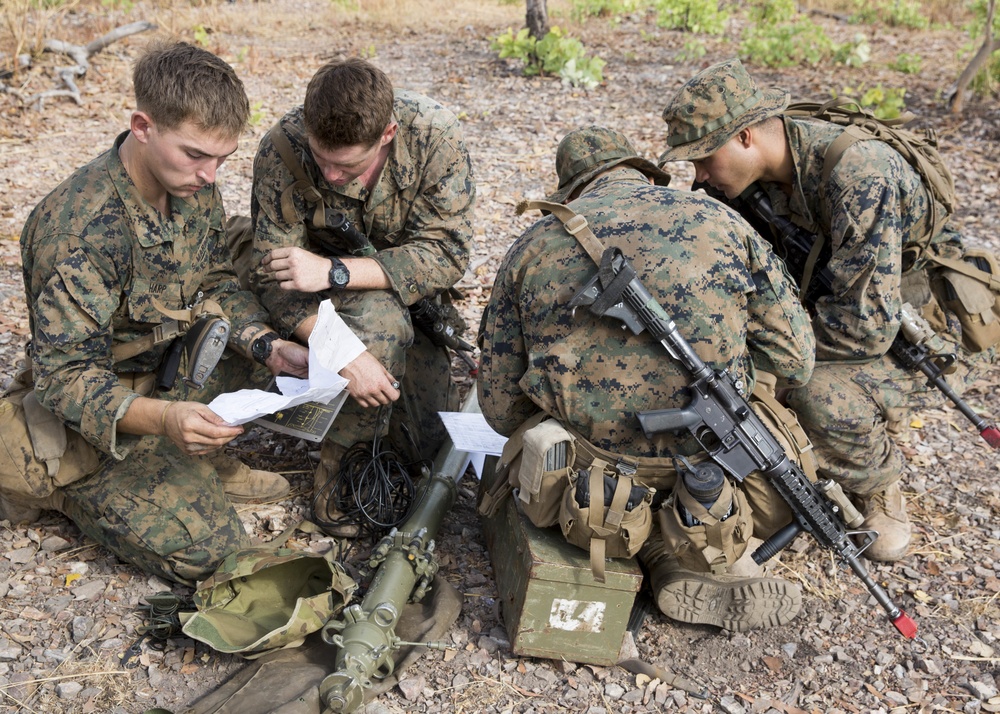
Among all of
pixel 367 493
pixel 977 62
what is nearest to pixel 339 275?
pixel 367 493

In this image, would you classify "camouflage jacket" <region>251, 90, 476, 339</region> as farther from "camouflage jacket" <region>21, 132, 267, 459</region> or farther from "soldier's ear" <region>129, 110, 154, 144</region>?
"soldier's ear" <region>129, 110, 154, 144</region>

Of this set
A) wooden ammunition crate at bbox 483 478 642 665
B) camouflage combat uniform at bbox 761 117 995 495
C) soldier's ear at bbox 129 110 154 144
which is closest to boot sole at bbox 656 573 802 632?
wooden ammunition crate at bbox 483 478 642 665

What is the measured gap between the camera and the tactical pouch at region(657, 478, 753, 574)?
307 cm

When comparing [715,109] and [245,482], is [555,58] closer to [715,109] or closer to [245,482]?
[715,109]

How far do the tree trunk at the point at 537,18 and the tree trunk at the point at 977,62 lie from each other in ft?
14.8

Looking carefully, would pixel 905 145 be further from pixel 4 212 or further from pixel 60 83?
pixel 60 83

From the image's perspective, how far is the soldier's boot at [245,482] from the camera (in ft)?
13.6

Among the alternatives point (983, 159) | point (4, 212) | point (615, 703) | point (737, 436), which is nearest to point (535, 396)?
point (737, 436)

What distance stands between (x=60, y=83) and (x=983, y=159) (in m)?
9.35

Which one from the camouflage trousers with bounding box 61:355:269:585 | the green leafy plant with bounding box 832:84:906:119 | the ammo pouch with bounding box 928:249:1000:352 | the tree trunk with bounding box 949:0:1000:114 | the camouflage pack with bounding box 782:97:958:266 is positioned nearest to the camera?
A: the camouflage trousers with bounding box 61:355:269:585

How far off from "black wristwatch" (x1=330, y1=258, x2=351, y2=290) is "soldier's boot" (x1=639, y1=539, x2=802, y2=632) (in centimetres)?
192

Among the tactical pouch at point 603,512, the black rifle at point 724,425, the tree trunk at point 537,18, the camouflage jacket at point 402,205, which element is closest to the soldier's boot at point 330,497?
the camouflage jacket at point 402,205

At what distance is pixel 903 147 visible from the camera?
163 inches

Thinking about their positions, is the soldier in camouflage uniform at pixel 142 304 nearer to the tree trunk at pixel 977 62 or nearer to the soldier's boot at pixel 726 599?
the soldier's boot at pixel 726 599
